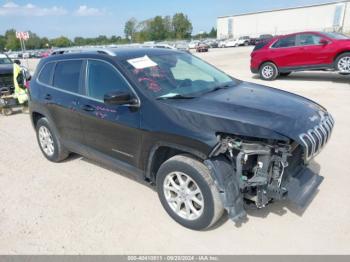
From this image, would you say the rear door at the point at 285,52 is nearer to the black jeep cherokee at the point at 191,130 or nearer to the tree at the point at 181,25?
the black jeep cherokee at the point at 191,130

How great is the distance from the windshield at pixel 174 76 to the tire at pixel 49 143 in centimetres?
197

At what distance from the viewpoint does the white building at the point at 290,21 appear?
75956 millimetres

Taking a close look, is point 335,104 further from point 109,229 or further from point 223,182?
point 109,229

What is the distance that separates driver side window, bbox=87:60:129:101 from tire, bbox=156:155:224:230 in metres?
1.05

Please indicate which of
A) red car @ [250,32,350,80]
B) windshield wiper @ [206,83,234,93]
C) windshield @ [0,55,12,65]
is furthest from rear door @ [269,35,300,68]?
windshield @ [0,55,12,65]

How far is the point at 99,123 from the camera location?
3695 millimetres

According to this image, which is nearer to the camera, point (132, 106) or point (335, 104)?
point (132, 106)

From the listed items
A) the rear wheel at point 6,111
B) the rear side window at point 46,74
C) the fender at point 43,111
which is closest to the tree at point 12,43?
the rear wheel at point 6,111

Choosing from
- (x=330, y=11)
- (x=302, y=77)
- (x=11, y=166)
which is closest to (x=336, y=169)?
(x=11, y=166)

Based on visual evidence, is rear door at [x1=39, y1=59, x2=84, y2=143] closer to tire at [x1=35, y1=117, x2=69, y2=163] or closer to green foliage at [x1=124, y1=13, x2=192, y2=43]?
tire at [x1=35, y1=117, x2=69, y2=163]

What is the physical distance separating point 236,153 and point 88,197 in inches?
80.8

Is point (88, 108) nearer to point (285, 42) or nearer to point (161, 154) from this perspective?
point (161, 154)

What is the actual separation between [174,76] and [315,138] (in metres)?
1.73

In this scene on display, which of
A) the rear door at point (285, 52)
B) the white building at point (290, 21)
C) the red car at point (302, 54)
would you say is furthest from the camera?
the white building at point (290, 21)
